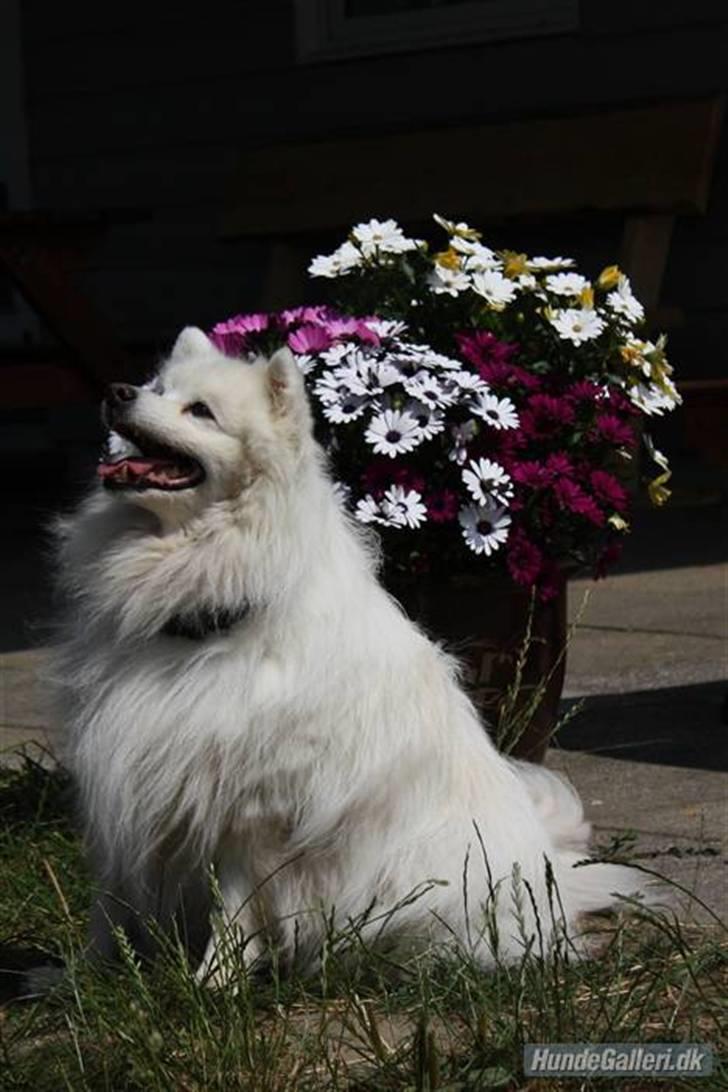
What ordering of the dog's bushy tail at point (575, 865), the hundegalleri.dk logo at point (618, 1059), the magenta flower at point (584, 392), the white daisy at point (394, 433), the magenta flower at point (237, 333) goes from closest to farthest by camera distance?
the hundegalleri.dk logo at point (618, 1059)
the dog's bushy tail at point (575, 865)
the white daisy at point (394, 433)
the magenta flower at point (237, 333)
the magenta flower at point (584, 392)

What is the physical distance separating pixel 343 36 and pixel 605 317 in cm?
610

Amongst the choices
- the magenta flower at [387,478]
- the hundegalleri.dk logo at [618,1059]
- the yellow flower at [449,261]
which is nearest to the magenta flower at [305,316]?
the yellow flower at [449,261]

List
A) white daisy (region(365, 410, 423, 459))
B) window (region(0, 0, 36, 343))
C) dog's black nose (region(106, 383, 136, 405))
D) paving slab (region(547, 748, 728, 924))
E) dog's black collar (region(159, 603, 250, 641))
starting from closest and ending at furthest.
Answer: dog's black nose (region(106, 383, 136, 405)), dog's black collar (region(159, 603, 250, 641)), paving slab (region(547, 748, 728, 924)), white daisy (region(365, 410, 423, 459)), window (region(0, 0, 36, 343))

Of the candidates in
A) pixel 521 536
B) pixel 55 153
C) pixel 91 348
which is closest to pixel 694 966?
pixel 521 536

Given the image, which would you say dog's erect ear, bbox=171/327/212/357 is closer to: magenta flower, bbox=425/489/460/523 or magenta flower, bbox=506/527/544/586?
magenta flower, bbox=425/489/460/523

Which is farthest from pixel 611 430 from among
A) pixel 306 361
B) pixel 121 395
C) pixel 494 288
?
pixel 121 395

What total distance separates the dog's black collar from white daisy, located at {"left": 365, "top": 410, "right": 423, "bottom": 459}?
1.06 meters

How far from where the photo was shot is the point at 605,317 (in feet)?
17.5

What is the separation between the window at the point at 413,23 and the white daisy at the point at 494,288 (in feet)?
17.7

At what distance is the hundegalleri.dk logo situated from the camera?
3.37 meters

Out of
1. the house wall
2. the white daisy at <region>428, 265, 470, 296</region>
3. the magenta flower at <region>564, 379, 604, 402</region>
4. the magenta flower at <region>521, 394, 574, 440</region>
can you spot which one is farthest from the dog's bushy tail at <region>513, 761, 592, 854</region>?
the house wall

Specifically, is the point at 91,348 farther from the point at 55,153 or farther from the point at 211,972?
the point at 211,972

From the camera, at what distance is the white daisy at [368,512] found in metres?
5.00

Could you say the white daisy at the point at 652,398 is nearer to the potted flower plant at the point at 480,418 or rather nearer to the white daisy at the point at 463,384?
the potted flower plant at the point at 480,418
